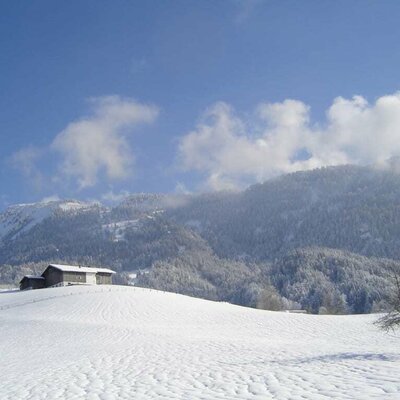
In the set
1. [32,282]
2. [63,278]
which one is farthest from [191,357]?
[32,282]

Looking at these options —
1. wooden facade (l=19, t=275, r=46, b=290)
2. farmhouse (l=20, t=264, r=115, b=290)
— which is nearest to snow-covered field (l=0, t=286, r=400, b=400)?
farmhouse (l=20, t=264, r=115, b=290)

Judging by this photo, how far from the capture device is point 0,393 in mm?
16500

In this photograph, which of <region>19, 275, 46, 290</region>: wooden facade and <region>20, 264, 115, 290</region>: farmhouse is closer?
<region>20, 264, 115, 290</region>: farmhouse

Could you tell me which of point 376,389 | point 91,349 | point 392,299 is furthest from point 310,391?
point 91,349

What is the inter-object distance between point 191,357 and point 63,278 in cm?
8209

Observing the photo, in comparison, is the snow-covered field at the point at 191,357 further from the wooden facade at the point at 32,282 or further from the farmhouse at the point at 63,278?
the wooden facade at the point at 32,282

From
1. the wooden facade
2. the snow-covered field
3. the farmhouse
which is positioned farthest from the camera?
the wooden facade

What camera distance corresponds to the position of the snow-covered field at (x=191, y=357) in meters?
14.4

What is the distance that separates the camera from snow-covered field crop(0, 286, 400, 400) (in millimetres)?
14422

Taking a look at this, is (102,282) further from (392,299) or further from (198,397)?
(198,397)

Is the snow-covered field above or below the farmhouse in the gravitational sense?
below

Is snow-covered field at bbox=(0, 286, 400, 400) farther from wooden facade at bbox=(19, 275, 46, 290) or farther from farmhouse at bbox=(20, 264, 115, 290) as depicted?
wooden facade at bbox=(19, 275, 46, 290)

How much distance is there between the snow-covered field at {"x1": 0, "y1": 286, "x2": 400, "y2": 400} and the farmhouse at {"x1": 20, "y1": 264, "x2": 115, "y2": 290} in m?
44.2

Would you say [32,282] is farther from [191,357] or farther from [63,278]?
[191,357]
